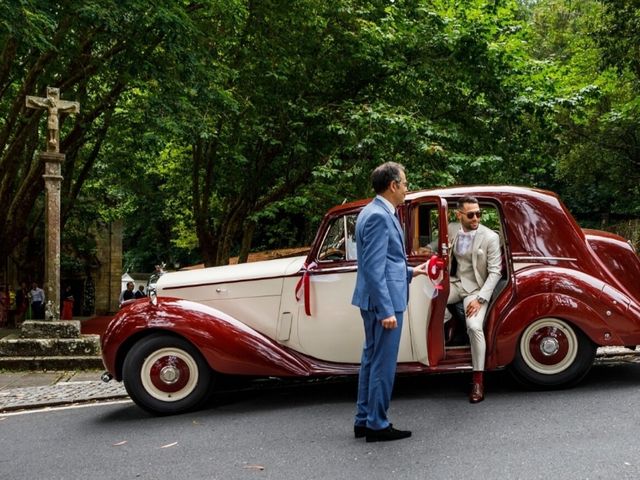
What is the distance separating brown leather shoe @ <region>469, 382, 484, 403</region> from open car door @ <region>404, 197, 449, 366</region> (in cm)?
38

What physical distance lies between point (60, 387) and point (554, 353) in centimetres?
554

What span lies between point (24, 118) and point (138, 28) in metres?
4.16

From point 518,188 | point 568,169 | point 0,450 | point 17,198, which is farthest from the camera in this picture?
point 568,169

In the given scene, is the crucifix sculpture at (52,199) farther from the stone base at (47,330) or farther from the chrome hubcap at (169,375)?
the chrome hubcap at (169,375)

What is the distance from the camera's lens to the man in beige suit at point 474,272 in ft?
17.4

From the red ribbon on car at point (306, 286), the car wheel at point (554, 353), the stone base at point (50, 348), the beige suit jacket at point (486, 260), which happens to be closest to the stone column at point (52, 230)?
the stone base at point (50, 348)

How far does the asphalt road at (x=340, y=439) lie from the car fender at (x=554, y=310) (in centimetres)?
45

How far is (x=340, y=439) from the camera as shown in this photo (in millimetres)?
4465

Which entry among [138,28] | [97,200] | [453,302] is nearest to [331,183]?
[138,28]

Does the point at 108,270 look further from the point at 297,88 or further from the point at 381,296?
the point at 381,296

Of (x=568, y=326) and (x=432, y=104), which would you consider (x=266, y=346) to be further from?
(x=432, y=104)

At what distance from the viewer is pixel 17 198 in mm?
14289

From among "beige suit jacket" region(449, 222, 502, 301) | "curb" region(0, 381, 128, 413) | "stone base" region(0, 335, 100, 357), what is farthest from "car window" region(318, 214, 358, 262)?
"stone base" region(0, 335, 100, 357)

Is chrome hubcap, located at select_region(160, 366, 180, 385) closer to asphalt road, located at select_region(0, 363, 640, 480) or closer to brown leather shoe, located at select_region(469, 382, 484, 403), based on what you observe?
asphalt road, located at select_region(0, 363, 640, 480)
